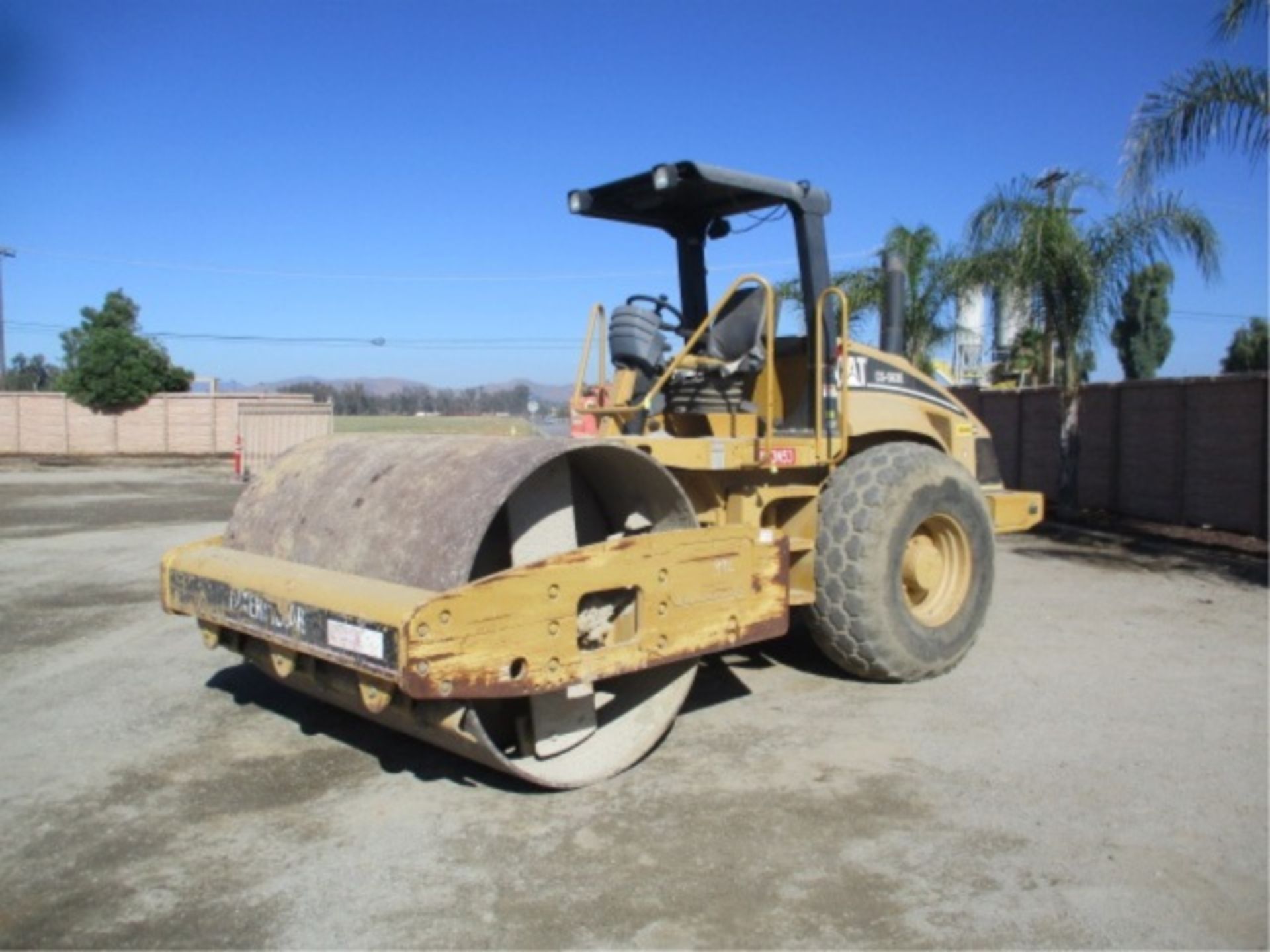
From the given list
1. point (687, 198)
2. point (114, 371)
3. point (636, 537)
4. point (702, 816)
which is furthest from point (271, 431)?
point (702, 816)

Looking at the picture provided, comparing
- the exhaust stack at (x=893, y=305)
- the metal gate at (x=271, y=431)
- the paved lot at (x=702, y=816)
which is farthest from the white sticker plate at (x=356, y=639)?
the metal gate at (x=271, y=431)

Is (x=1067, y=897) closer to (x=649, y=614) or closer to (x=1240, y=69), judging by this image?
(x=649, y=614)

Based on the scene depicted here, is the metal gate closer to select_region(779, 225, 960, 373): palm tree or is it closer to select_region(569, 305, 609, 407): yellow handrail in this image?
select_region(779, 225, 960, 373): palm tree

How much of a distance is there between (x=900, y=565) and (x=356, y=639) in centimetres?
301

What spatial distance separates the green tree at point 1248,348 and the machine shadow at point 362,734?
43.3 m

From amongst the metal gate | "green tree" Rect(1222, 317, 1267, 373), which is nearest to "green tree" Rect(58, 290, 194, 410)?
the metal gate

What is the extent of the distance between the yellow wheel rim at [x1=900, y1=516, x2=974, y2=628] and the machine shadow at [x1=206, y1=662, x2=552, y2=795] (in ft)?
8.21

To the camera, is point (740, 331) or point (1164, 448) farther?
point (1164, 448)

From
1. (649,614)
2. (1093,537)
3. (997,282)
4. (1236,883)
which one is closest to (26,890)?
(649,614)

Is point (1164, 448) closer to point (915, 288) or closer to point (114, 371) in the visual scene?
point (915, 288)

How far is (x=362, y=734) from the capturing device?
5062 mm

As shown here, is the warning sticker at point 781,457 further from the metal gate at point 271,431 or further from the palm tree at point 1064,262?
the metal gate at point 271,431

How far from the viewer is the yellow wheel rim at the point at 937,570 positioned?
19.5 feet

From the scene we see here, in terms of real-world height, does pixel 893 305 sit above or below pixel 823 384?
above
